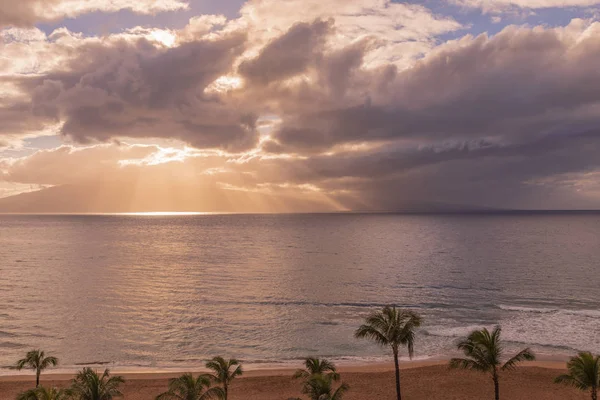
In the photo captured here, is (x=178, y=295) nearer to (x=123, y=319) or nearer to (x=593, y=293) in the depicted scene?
(x=123, y=319)

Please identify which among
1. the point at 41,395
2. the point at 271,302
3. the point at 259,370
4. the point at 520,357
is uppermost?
the point at 271,302

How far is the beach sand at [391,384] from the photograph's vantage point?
1414 inches

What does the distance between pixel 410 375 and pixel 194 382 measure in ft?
76.7

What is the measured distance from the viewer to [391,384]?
38.3 metres

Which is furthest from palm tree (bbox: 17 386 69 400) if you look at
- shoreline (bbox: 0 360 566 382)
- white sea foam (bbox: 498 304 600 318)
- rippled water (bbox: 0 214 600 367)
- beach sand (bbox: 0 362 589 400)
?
white sea foam (bbox: 498 304 600 318)

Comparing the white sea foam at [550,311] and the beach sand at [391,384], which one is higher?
the white sea foam at [550,311]

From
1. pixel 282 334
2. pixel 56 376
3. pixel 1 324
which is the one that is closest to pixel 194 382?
pixel 56 376

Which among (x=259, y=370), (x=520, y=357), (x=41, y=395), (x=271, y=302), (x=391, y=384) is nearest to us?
(x=41, y=395)

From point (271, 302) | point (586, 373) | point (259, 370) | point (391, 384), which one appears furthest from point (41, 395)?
point (271, 302)

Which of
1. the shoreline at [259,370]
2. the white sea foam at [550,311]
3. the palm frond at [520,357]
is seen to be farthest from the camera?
the white sea foam at [550,311]

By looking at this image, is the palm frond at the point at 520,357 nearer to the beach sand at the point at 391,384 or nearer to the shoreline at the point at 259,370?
the beach sand at the point at 391,384

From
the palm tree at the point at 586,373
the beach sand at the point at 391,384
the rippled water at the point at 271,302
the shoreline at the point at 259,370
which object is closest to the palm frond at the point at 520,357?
the palm tree at the point at 586,373

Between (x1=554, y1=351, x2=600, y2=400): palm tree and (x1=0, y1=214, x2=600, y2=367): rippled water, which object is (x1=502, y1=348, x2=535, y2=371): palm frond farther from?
(x1=0, y1=214, x2=600, y2=367): rippled water

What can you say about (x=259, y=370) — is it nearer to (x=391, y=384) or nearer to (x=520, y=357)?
(x=391, y=384)
